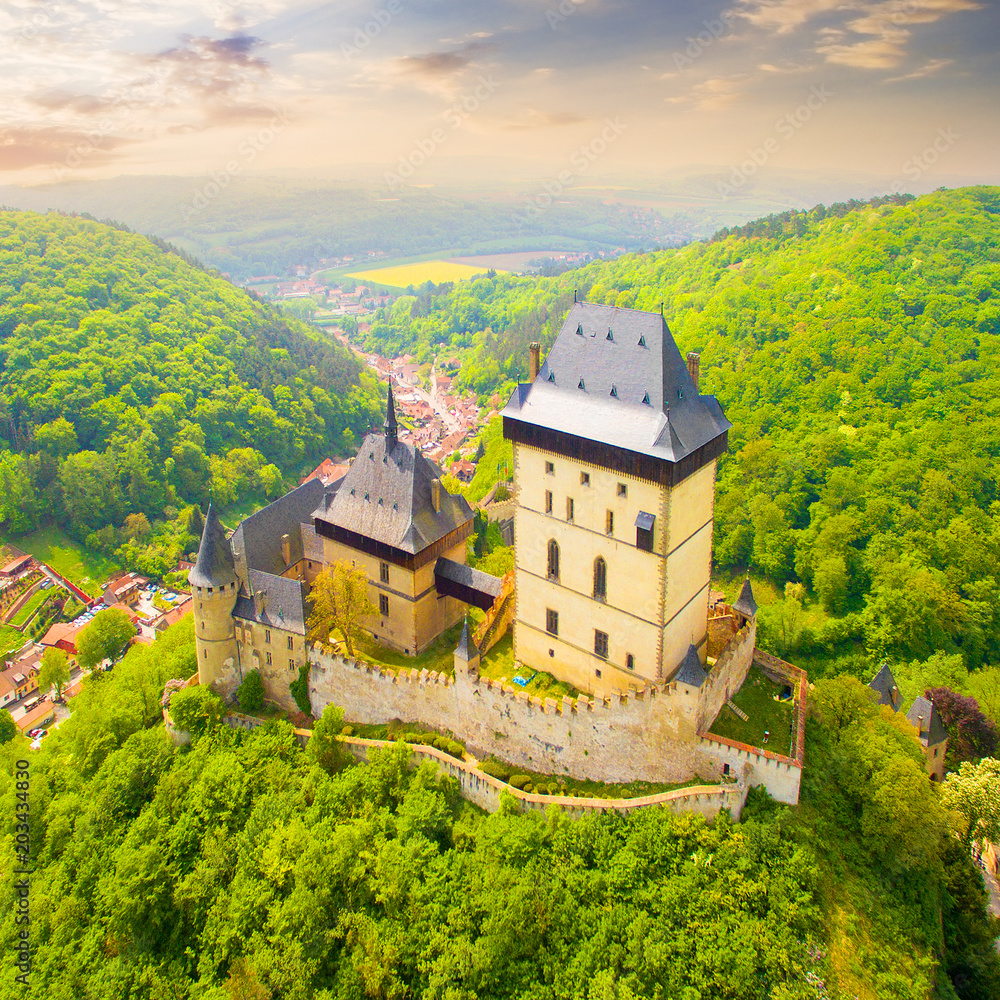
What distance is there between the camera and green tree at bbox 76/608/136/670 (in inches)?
→ 2466

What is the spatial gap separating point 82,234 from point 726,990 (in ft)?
501

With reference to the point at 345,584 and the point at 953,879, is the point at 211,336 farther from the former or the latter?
the point at 953,879

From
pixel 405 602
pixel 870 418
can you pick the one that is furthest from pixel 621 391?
pixel 870 418

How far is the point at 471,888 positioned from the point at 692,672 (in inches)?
491

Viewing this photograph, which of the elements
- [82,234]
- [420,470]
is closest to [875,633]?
[420,470]

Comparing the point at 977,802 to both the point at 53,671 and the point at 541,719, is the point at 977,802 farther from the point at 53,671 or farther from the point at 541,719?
the point at 53,671

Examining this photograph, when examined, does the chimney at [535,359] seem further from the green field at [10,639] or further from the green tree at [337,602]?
the green field at [10,639]

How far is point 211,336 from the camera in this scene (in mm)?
126375

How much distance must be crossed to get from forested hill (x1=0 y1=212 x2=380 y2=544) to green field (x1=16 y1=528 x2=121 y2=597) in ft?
6.03

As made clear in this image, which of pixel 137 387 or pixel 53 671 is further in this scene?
pixel 137 387

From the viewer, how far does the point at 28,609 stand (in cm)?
8012

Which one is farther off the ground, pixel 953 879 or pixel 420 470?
pixel 420 470

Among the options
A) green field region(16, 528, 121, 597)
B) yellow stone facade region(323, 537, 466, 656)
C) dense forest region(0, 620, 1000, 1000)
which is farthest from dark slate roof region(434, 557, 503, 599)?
green field region(16, 528, 121, 597)

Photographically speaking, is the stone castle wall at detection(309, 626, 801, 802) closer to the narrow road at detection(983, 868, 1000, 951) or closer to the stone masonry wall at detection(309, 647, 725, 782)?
the stone masonry wall at detection(309, 647, 725, 782)
